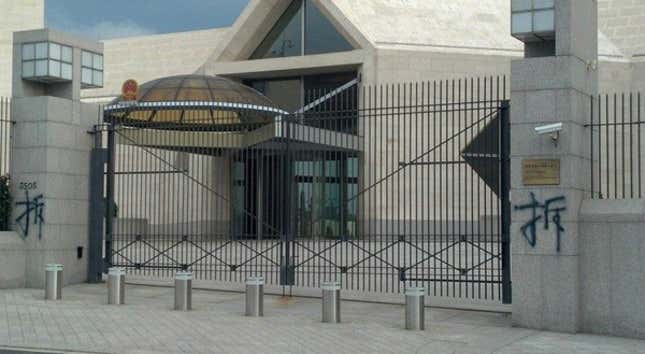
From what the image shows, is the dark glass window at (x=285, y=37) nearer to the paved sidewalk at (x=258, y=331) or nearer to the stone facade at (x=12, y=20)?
the stone facade at (x=12, y=20)

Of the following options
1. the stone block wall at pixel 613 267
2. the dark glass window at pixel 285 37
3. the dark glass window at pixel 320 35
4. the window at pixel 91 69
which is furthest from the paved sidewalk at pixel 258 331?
the dark glass window at pixel 285 37

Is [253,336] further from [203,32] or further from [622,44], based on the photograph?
[203,32]

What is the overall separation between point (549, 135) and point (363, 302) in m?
4.85

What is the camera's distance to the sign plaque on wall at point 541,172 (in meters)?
12.8

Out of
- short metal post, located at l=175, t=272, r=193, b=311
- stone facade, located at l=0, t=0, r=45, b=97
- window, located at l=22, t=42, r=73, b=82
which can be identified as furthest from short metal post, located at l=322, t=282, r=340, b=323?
stone facade, located at l=0, t=0, r=45, b=97

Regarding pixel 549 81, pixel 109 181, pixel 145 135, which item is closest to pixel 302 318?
pixel 549 81

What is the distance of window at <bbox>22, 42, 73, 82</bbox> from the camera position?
17766mm

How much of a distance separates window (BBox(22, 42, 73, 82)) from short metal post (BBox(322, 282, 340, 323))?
8283 millimetres

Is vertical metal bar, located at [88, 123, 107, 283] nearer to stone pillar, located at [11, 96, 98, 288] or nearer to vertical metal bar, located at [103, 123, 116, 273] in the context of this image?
vertical metal bar, located at [103, 123, 116, 273]

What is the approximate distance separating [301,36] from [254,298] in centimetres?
2764

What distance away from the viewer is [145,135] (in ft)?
86.2

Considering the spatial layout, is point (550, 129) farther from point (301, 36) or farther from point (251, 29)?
point (251, 29)

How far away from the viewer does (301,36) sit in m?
40.2

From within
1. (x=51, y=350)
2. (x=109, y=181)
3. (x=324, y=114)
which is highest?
(x=324, y=114)
